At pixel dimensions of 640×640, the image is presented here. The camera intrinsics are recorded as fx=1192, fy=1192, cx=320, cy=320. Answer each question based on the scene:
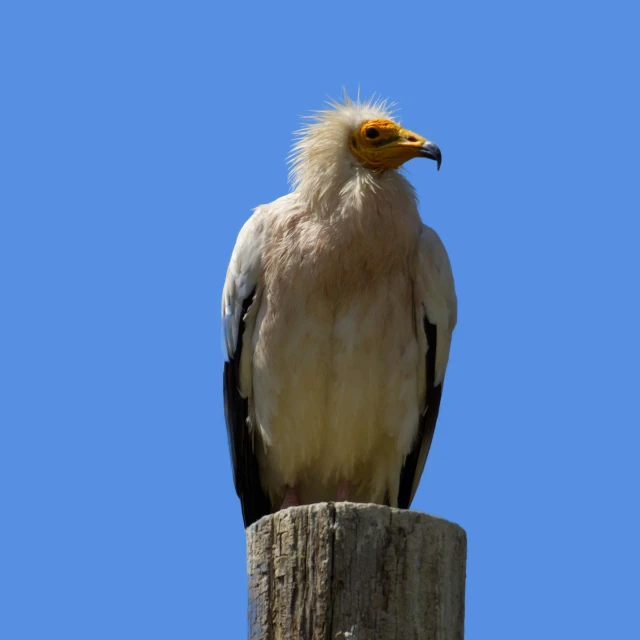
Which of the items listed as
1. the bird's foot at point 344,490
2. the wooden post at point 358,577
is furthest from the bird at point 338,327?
the wooden post at point 358,577

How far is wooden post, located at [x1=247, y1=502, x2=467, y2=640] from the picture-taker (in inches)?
183

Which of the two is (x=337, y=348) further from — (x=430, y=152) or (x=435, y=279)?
(x=430, y=152)

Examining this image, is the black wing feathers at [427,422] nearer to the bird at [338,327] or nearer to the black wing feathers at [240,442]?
the bird at [338,327]

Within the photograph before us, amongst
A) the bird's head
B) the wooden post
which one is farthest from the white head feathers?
the wooden post

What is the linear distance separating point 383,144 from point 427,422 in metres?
1.88

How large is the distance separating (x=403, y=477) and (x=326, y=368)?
3.76 ft

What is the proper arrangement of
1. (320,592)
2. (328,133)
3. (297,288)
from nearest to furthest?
(320,592)
(297,288)
(328,133)

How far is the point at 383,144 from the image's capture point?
25.9 feet

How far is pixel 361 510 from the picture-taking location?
4781mm

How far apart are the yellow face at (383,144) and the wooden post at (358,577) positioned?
11.4ft

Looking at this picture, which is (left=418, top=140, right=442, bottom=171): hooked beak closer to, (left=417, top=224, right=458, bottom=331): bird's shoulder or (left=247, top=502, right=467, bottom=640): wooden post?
(left=417, top=224, right=458, bottom=331): bird's shoulder

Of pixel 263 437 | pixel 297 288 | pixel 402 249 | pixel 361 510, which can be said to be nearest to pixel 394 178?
pixel 402 249

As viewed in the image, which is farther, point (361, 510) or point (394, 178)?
point (394, 178)

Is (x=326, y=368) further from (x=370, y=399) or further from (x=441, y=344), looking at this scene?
(x=441, y=344)
